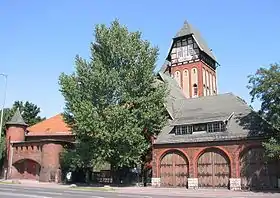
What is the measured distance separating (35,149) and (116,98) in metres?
16.5

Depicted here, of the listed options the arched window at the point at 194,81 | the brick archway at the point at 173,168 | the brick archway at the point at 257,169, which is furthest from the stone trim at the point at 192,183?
the arched window at the point at 194,81

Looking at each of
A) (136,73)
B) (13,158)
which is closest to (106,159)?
(136,73)

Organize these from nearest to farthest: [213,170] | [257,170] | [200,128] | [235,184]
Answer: [257,170], [235,184], [213,170], [200,128]

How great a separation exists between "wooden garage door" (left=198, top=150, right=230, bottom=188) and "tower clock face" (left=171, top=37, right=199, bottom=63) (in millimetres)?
27133

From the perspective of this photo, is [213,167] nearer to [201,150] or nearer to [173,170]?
[201,150]

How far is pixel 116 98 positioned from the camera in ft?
126

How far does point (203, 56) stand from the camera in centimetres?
6194

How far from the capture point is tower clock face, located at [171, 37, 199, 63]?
199ft

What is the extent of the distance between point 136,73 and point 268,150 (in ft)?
49.8

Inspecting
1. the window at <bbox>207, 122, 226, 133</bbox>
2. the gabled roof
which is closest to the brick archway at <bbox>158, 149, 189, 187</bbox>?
the gabled roof

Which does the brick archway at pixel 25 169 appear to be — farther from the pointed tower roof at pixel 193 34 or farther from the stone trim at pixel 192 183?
the pointed tower roof at pixel 193 34

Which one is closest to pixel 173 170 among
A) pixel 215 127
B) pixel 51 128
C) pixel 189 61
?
pixel 215 127

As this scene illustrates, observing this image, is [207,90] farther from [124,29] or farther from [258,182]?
[258,182]

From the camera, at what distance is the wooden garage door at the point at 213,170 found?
3547 cm
